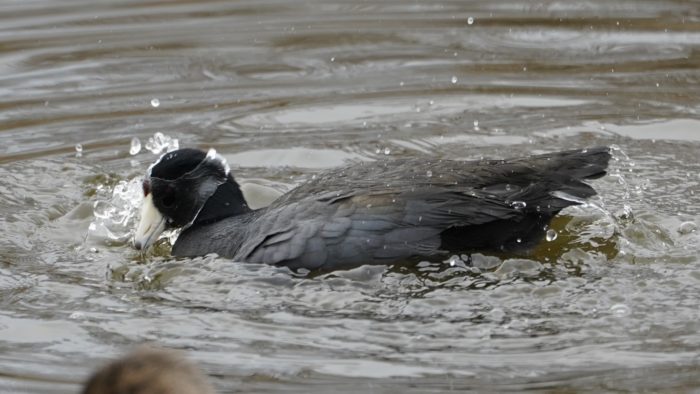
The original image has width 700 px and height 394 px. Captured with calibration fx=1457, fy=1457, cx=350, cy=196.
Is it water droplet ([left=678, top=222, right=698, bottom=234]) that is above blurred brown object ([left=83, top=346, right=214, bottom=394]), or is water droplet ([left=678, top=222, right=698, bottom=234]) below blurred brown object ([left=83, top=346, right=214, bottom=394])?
below

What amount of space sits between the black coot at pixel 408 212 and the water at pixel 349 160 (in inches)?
5.0

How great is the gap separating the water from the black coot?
0.13 meters

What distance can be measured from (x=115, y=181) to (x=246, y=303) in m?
2.79

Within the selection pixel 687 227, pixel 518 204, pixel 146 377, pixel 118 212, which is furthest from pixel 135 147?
pixel 146 377

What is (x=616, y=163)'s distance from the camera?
385 inches

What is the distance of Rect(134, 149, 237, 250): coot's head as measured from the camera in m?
8.84

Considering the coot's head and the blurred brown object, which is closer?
the blurred brown object

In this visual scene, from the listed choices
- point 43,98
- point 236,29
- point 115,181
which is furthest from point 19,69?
point 115,181

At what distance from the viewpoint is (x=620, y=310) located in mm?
7215

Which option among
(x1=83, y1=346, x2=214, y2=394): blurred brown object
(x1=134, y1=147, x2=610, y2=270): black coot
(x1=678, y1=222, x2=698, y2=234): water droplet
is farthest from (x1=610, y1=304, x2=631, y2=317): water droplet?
(x1=83, y1=346, x2=214, y2=394): blurred brown object

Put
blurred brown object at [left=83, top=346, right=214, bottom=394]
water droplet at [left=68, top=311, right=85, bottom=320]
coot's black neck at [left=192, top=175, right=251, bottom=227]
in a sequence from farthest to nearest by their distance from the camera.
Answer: coot's black neck at [left=192, top=175, right=251, bottom=227] < water droplet at [left=68, top=311, right=85, bottom=320] < blurred brown object at [left=83, top=346, right=214, bottom=394]

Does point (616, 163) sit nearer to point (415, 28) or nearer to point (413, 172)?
point (413, 172)

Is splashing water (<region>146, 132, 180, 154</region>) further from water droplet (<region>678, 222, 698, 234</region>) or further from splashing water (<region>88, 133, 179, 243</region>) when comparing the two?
water droplet (<region>678, 222, 698, 234</region>)

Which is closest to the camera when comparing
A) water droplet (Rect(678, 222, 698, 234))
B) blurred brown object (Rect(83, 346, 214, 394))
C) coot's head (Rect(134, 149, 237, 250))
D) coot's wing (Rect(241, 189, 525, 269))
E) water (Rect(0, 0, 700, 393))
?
blurred brown object (Rect(83, 346, 214, 394))
